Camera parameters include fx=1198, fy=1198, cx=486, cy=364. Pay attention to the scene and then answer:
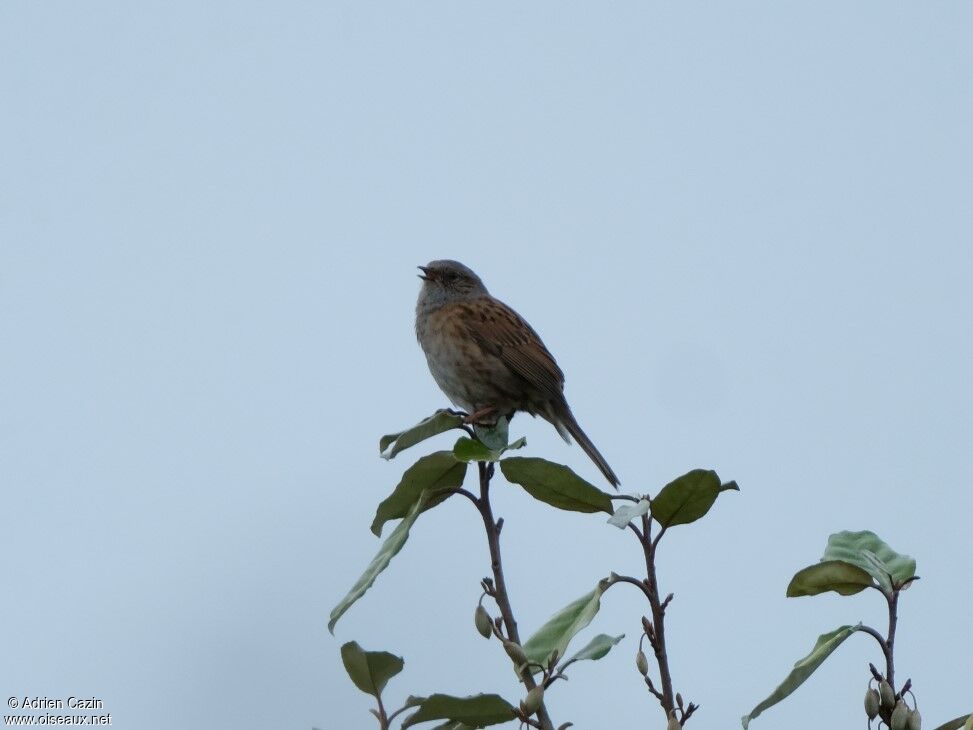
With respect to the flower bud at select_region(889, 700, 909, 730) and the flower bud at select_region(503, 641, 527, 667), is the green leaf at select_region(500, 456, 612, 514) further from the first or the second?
the flower bud at select_region(889, 700, 909, 730)

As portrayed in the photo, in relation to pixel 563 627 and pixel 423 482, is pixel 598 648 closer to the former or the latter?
pixel 563 627

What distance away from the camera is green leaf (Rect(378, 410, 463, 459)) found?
3576 mm

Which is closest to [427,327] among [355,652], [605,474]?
[605,474]

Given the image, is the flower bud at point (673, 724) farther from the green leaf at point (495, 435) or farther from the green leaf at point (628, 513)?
the green leaf at point (495, 435)

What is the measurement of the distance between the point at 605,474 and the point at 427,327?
1.54 m

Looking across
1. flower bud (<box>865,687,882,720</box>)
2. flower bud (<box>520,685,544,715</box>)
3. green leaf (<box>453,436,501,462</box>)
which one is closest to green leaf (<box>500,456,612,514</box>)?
green leaf (<box>453,436,501,462</box>)

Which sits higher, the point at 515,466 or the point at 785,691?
the point at 515,466

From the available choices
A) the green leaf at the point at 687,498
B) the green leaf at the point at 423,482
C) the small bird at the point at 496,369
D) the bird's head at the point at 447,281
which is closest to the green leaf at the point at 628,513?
the green leaf at the point at 687,498

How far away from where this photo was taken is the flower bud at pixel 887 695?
7.84ft

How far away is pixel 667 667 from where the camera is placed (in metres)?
2.48

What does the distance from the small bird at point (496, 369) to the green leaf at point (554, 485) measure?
141 inches

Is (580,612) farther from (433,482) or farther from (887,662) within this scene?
(887,662)

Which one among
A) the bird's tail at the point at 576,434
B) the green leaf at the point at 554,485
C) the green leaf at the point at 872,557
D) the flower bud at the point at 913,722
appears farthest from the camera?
the bird's tail at the point at 576,434

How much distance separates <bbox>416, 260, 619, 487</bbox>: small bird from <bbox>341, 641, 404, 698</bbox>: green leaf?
3762mm
